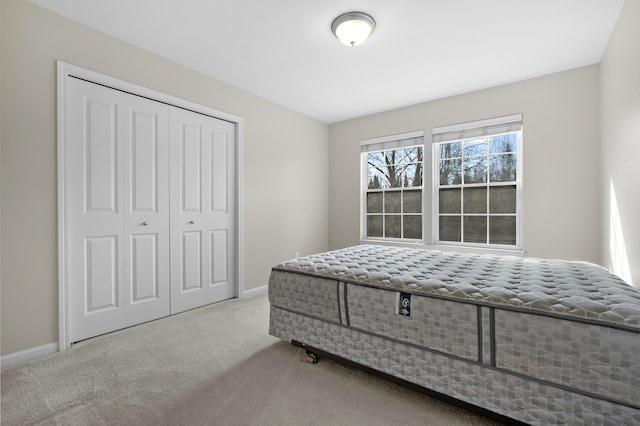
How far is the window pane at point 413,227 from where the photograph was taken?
13.8ft

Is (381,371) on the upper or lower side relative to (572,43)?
lower

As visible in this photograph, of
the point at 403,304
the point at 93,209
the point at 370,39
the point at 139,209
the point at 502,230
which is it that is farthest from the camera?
the point at 502,230

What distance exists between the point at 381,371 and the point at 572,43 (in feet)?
11.0

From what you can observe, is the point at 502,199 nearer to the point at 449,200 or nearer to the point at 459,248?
the point at 449,200

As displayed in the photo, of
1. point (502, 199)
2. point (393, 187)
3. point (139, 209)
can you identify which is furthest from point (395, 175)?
point (139, 209)

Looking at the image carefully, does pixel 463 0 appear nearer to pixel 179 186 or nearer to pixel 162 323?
pixel 179 186

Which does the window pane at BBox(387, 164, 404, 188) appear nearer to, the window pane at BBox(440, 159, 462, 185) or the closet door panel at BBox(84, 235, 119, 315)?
the window pane at BBox(440, 159, 462, 185)

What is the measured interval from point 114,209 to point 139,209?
0.68ft

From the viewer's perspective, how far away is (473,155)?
378 centimetres

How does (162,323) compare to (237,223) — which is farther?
(237,223)

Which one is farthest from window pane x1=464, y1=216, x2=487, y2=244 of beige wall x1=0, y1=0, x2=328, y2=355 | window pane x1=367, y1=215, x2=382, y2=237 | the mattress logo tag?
beige wall x1=0, y1=0, x2=328, y2=355

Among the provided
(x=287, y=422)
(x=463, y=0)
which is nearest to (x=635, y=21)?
(x=463, y=0)

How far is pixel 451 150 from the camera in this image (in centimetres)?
394

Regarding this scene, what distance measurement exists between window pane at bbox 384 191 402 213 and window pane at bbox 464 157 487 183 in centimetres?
98
